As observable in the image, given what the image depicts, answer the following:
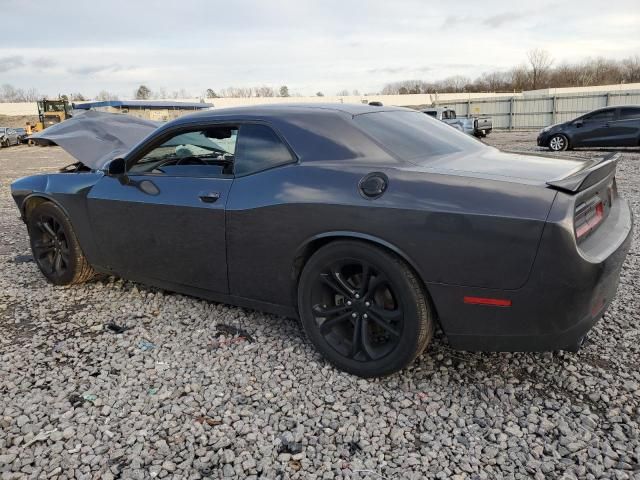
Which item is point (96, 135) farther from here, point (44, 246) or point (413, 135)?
point (413, 135)

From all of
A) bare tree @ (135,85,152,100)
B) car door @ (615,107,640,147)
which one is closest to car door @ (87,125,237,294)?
car door @ (615,107,640,147)

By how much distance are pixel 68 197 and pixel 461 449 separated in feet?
11.7

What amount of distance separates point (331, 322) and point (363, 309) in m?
0.24

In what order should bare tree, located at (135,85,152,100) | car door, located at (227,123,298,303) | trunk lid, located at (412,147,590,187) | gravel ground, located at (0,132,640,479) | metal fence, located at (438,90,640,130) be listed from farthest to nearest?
bare tree, located at (135,85,152,100) < metal fence, located at (438,90,640,130) < car door, located at (227,123,298,303) < trunk lid, located at (412,147,590,187) < gravel ground, located at (0,132,640,479)

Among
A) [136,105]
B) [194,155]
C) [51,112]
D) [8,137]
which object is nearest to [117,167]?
[194,155]

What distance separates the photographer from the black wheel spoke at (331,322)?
2805 millimetres

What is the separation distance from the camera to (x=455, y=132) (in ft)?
11.8

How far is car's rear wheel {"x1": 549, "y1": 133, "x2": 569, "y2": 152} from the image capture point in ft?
51.9

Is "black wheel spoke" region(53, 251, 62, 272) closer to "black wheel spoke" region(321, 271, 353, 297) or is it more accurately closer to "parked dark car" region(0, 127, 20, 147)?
"black wheel spoke" region(321, 271, 353, 297)

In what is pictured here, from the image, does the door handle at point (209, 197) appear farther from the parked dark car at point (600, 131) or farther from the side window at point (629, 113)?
the side window at point (629, 113)

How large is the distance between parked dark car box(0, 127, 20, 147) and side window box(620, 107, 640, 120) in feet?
112

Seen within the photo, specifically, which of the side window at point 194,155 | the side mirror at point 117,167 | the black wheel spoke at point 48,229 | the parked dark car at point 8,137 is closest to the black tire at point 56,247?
the black wheel spoke at point 48,229

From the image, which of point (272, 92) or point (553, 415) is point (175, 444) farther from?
point (272, 92)

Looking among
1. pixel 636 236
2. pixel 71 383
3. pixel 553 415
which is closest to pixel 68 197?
pixel 71 383
